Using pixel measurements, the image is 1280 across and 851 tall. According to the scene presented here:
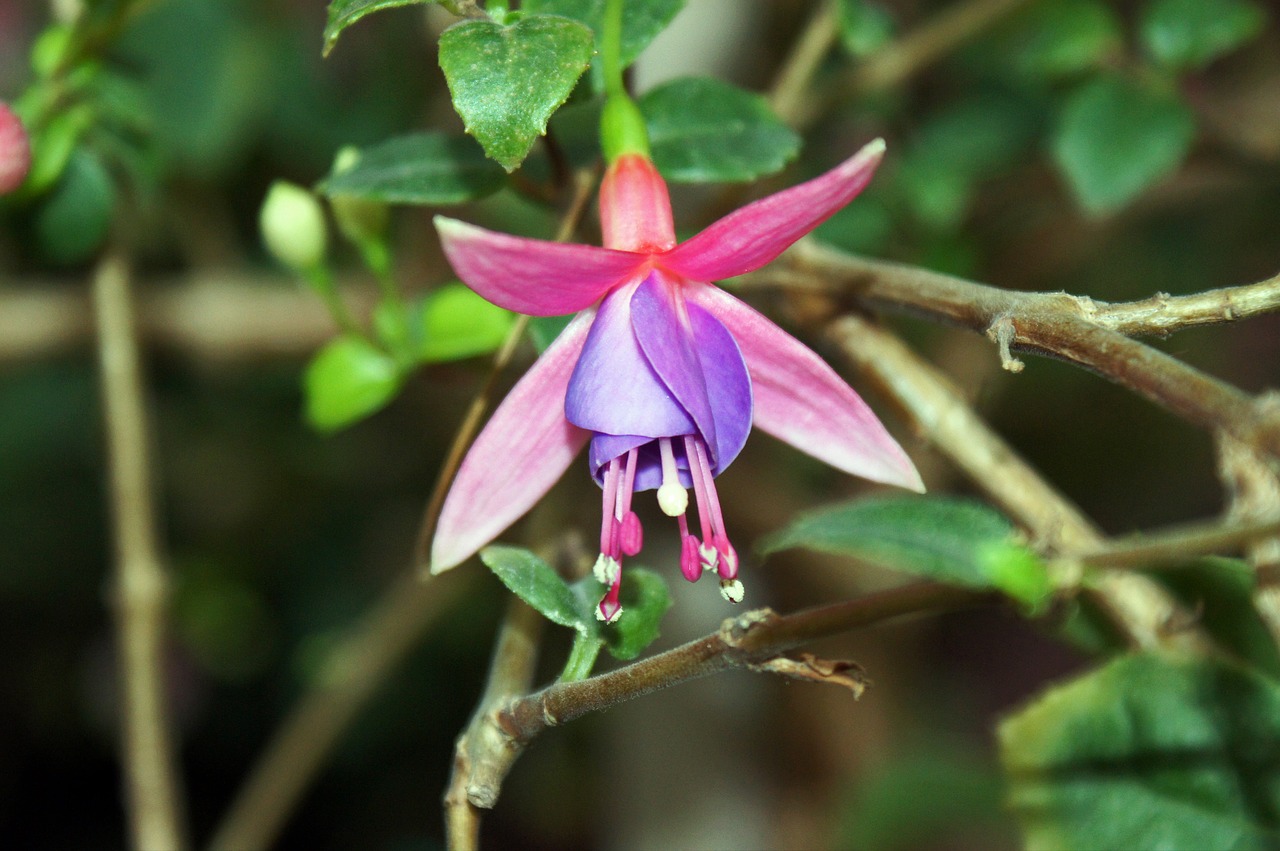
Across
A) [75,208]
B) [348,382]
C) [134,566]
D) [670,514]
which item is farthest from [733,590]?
[134,566]

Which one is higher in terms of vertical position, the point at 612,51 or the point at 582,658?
the point at 612,51

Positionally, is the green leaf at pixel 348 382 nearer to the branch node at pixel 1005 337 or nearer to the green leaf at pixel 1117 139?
the branch node at pixel 1005 337

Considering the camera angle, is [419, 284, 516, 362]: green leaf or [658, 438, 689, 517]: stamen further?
[419, 284, 516, 362]: green leaf

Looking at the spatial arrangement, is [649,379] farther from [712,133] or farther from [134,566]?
[134,566]

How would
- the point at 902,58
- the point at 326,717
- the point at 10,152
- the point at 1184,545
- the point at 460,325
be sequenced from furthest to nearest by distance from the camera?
the point at 326,717, the point at 902,58, the point at 460,325, the point at 10,152, the point at 1184,545

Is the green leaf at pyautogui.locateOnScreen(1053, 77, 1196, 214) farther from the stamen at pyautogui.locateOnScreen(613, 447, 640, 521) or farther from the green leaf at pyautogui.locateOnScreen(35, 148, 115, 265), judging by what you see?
the green leaf at pyautogui.locateOnScreen(35, 148, 115, 265)

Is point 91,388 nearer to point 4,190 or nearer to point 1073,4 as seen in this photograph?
point 4,190

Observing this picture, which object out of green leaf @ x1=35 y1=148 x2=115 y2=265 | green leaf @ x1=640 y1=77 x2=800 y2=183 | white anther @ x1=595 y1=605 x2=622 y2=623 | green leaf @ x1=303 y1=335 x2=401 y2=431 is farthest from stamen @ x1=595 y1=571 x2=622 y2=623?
green leaf @ x1=35 y1=148 x2=115 y2=265
